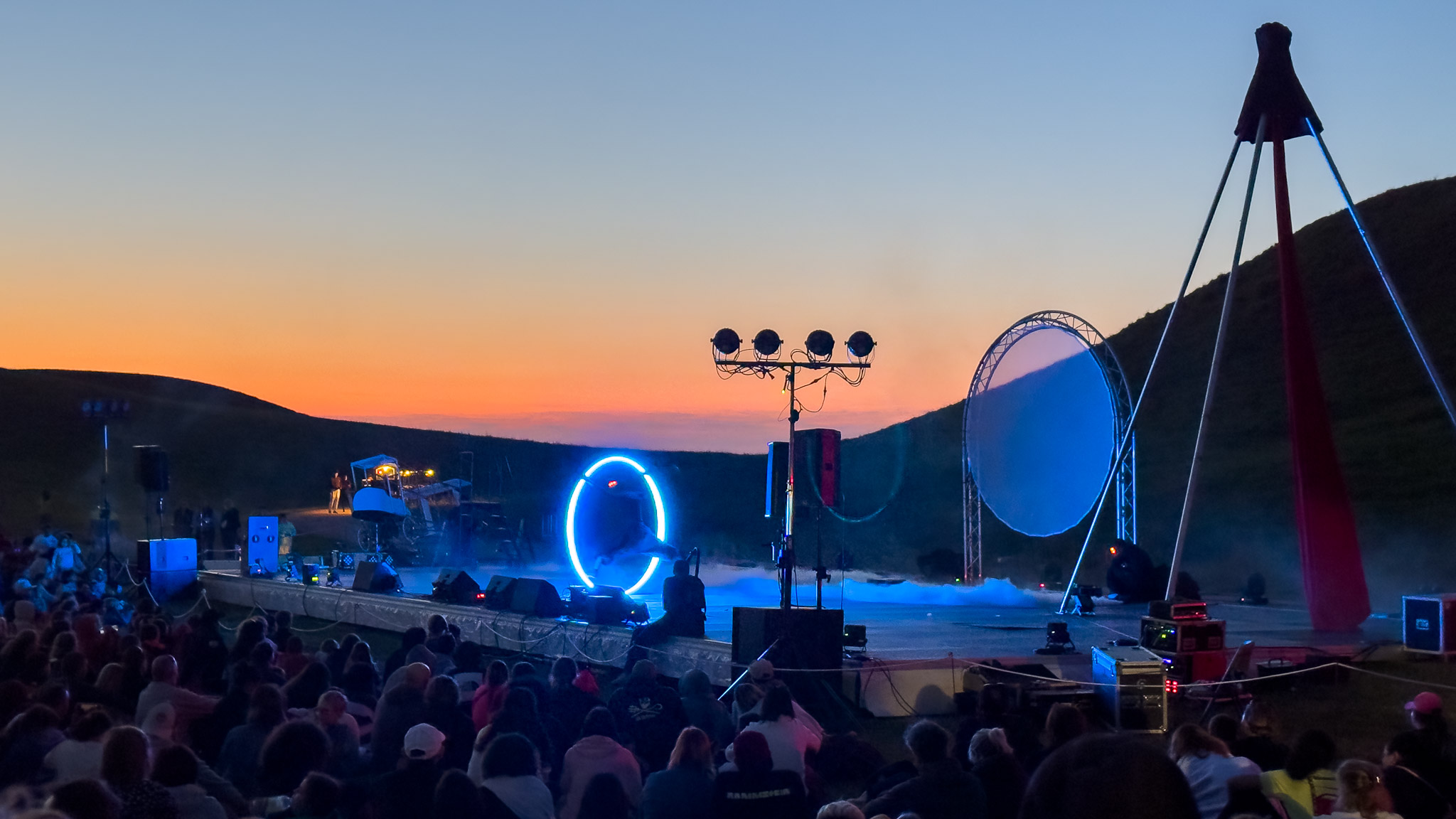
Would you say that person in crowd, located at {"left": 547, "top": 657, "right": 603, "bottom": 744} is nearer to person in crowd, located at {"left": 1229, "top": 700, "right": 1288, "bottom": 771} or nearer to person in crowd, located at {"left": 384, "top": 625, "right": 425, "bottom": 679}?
person in crowd, located at {"left": 384, "top": 625, "right": 425, "bottom": 679}

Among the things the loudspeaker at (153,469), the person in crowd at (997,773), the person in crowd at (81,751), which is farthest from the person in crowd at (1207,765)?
the loudspeaker at (153,469)

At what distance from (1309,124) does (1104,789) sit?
17.8 metres

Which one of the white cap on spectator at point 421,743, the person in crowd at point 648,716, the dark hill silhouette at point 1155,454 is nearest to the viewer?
the white cap on spectator at point 421,743

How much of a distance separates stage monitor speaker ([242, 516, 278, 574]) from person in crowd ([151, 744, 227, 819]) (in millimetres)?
21260

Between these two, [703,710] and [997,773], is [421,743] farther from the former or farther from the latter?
[703,710]

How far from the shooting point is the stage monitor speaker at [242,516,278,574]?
25000 millimetres

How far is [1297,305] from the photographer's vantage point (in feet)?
55.4

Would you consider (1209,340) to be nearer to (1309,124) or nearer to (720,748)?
(1309,124)

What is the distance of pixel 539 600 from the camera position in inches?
609

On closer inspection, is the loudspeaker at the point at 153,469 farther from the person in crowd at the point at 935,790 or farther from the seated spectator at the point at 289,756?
the person in crowd at the point at 935,790

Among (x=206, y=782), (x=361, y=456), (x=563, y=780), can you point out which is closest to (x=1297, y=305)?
(x=563, y=780)

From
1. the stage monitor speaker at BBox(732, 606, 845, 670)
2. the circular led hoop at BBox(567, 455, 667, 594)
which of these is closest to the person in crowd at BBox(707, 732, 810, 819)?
the stage monitor speaker at BBox(732, 606, 845, 670)

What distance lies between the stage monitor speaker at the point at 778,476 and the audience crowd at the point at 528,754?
180 inches

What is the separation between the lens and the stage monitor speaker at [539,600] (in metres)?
15.4
